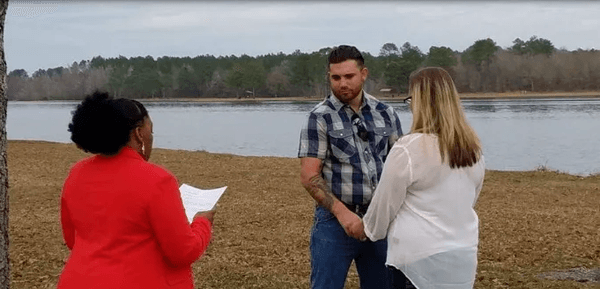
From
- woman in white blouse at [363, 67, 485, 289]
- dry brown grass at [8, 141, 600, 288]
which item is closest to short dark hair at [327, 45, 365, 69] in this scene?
woman in white blouse at [363, 67, 485, 289]

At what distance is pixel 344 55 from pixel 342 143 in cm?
44

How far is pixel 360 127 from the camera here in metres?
3.73

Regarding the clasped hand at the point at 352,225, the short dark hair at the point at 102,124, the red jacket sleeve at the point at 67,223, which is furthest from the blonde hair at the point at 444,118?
the red jacket sleeve at the point at 67,223

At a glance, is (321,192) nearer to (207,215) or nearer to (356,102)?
(356,102)

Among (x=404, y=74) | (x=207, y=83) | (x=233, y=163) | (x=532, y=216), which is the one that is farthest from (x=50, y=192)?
(x=207, y=83)

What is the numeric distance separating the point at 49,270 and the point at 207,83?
360 ft

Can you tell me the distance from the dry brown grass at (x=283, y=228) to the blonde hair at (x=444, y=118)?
3.72 metres

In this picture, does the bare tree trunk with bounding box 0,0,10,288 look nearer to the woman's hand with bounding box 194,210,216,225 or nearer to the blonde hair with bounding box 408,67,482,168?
the woman's hand with bounding box 194,210,216,225

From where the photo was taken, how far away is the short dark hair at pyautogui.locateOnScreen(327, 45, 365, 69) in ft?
12.1

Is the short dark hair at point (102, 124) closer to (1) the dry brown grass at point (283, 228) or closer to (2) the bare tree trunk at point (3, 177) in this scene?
(2) the bare tree trunk at point (3, 177)

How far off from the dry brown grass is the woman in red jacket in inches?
162

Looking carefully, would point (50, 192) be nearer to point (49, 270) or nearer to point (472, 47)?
point (49, 270)

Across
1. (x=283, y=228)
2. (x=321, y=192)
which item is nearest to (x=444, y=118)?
(x=321, y=192)

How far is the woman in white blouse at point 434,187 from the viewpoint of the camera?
299cm
